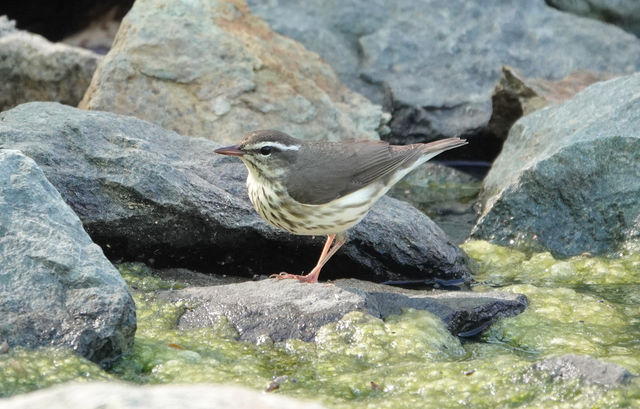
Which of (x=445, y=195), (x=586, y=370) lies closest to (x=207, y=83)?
(x=445, y=195)

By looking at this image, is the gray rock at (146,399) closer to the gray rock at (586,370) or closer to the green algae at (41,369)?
the green algae at (41,369)

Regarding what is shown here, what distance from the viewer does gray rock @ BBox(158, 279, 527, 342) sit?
558cm

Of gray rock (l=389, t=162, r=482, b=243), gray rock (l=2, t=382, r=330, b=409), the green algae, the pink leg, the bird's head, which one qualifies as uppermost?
gray rock (l=2, t=382, r=330, b=409)

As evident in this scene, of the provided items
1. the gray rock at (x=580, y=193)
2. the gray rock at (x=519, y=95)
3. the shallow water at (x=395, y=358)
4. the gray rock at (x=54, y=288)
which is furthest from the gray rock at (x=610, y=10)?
→ the gray rock at (x=54, y=288)

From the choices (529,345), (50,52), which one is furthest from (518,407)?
(50,52)

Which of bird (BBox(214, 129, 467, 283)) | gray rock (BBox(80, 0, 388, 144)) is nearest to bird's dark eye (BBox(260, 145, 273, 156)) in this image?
bird (BBox(214, 129, 467, 283))

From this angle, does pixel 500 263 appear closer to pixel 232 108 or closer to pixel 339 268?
pixel 339 268

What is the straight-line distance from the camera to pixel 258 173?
6.36 meters

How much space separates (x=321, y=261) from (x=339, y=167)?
0.70 meters

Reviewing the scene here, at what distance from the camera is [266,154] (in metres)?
6.32

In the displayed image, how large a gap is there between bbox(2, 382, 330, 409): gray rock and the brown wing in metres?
3.21

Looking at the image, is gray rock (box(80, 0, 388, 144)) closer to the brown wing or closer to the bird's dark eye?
the brown wing

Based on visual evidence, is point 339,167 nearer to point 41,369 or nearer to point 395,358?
point 395,358

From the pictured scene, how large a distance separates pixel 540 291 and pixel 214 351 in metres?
2.62
